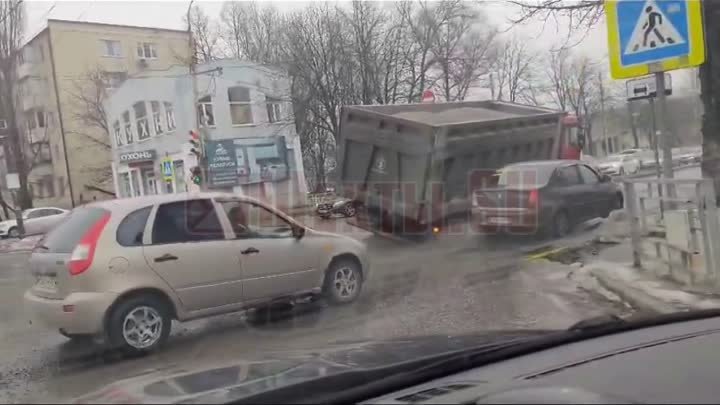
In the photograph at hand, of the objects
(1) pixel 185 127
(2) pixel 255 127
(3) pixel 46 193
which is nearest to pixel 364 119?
(2) pixel 255 127

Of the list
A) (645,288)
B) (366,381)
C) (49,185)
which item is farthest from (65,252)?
(49,185)

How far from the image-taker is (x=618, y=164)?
1167cm

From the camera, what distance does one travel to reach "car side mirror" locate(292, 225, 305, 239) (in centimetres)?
630

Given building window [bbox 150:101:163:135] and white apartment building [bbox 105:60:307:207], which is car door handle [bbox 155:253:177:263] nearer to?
white apartment building [bbox 105:60:307:207]

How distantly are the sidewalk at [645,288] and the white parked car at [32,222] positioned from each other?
23.0ft

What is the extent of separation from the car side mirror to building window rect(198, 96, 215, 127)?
180 inches

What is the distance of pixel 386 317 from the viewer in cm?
604

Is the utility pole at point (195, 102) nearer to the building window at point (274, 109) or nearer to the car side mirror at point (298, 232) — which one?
the building window at point (274, 109)

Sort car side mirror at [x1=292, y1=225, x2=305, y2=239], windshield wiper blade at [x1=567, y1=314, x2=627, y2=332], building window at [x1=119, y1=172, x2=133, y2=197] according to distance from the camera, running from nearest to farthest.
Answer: windshield wiper blade at [x1=567, y1=314, x2=627, y2=332], car side mirror at [x1=292, y1=225, x2=305, y2=239], building window at [x1=119, y1=172, x2=133, y2=197]

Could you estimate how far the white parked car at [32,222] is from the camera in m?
9.11

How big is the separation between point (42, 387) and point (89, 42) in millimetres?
7287

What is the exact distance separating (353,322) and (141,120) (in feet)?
20.4

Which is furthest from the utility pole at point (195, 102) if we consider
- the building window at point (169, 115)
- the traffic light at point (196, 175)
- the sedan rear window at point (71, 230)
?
the sedan rear window at point (71, 230)

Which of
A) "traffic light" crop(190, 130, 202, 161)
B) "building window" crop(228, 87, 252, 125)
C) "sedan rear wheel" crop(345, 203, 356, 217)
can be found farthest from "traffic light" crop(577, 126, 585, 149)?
"traffic light" crop(190, 130, 202, 161)
